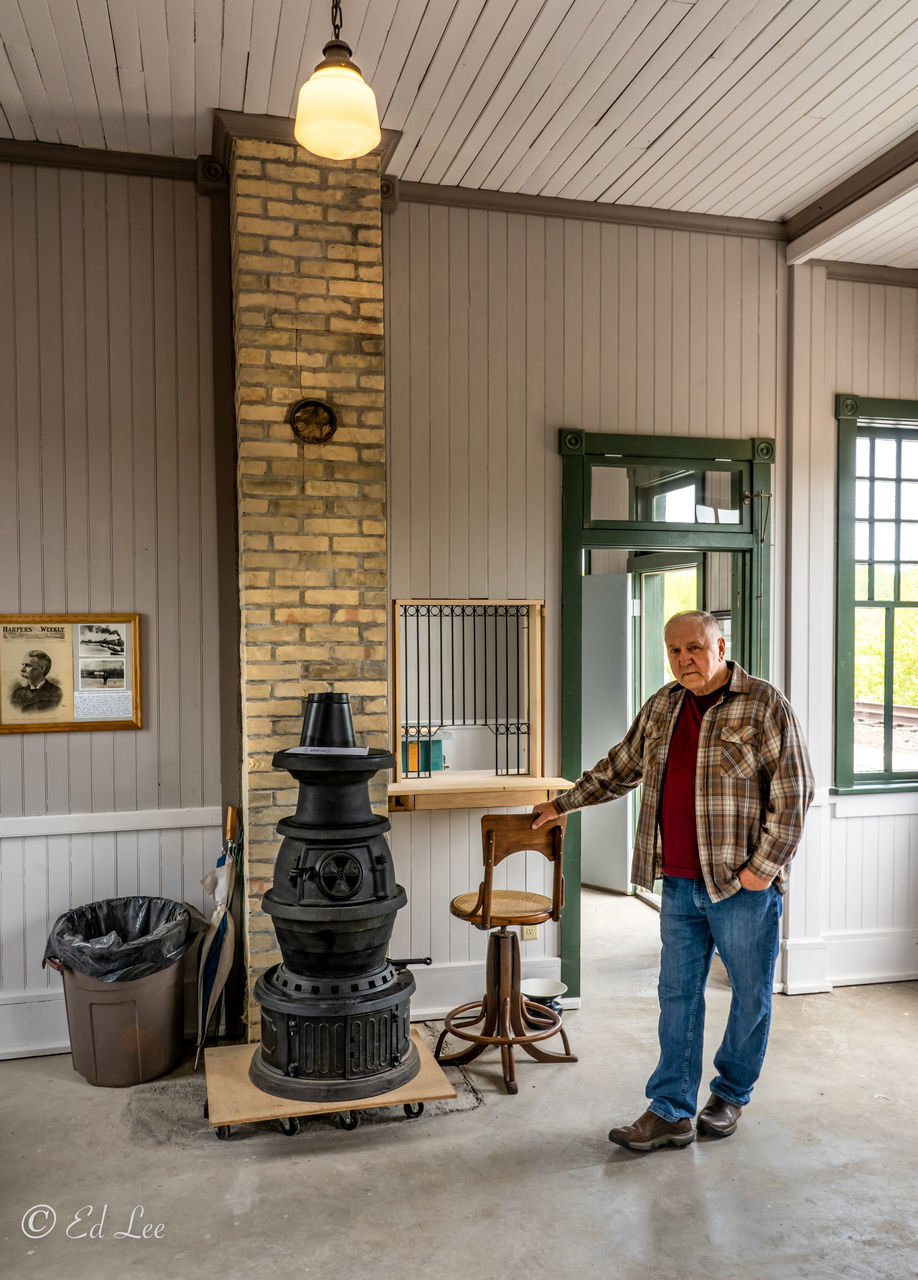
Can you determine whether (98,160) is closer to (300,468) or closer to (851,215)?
(300,468)

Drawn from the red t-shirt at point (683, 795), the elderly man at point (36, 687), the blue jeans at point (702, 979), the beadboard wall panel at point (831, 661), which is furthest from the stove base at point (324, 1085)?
the beadboard wall panel at point (831, 661)

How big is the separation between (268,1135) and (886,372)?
4.31 meters

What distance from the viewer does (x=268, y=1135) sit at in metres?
3.27

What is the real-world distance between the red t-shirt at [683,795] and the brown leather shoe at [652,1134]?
0.78m

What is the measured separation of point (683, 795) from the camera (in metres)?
3.22

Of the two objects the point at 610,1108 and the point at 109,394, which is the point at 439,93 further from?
the point at 610,1108

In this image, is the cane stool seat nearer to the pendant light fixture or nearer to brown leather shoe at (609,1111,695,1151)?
brown leather shoe at (609,1111,695,1151)

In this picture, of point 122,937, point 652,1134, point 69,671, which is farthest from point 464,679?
point 652,1134

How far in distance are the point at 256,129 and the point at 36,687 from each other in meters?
2.29

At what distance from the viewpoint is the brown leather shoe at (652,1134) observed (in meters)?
3.16

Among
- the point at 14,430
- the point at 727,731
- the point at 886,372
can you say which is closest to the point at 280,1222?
the point at 727,731

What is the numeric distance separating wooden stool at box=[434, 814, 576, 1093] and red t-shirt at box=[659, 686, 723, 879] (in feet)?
1.71

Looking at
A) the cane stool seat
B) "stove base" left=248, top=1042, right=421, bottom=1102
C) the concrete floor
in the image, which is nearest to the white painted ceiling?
the cane stool seat

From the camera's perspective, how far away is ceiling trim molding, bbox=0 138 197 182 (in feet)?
12.7
